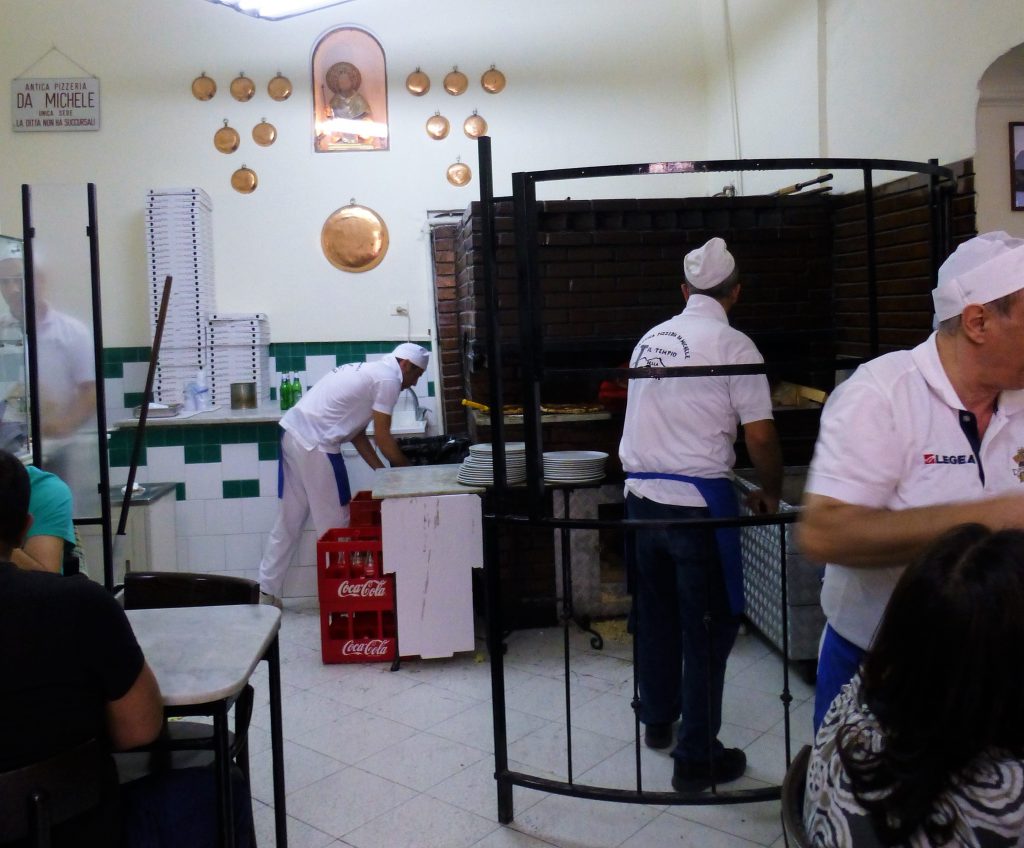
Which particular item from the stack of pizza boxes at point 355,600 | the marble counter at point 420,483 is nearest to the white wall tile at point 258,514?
the marble counter at point 420,483

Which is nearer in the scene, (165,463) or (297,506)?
(297,506)

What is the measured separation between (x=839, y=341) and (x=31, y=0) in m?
5.21

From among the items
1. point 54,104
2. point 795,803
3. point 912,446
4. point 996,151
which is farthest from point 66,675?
point 54,104

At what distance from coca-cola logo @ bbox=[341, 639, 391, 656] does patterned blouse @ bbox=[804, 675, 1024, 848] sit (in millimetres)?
3141

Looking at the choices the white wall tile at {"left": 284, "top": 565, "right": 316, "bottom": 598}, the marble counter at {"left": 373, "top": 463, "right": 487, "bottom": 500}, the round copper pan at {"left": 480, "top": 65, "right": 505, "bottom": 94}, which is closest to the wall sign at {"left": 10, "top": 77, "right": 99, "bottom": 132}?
the round copper pan at {"left": 480, "top": 65, "right": 505, "bottom": 94}

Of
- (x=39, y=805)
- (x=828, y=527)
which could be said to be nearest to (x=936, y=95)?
(x=828, y=527)

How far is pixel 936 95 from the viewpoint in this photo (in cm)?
360

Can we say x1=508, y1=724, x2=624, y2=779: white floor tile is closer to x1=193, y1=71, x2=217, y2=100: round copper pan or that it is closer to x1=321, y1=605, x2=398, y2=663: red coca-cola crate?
x1=321, y1=605, x2=398, y2=663: red coca-cola crate

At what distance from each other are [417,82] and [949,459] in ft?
17.0

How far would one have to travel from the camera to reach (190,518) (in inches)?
227

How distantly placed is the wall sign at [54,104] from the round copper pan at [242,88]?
837 millimetres

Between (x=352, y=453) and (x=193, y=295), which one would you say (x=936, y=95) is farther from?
(x=193, y=295)

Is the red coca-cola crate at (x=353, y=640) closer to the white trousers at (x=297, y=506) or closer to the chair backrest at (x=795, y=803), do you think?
the white trousers at (x=297, y=506)

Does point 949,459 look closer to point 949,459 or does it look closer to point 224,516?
point 949,459
